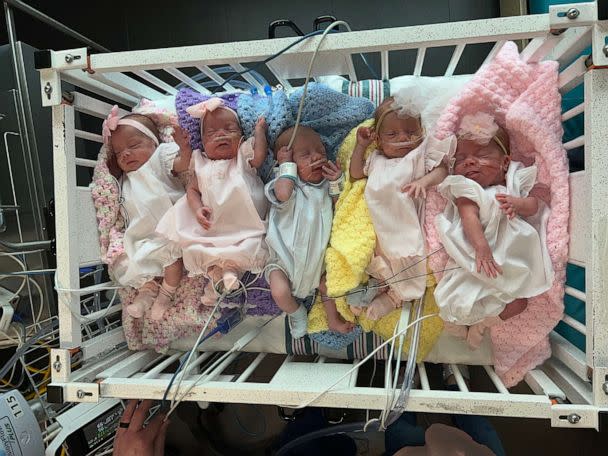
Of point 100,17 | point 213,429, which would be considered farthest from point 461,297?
point 100,17

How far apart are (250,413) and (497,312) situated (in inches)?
47.9

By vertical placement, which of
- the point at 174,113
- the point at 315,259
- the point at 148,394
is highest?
the point at 174,113

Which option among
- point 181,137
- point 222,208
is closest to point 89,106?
point 181,137

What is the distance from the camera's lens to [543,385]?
1106 millimetres

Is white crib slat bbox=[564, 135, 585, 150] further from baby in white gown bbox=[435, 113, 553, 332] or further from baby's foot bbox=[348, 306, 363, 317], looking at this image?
baby's foot bbox=[348, 306, 363, 317]

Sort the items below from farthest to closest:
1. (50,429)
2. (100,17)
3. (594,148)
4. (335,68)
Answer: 1. (100,17)
2. (50,429)
3. (335,68)
4. (594,148)

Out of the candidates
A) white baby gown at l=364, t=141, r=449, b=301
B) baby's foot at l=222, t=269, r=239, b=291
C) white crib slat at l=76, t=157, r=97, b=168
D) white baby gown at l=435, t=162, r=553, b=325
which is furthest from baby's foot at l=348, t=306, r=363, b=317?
white crib slat at l=76, t=157, r=97, b=168

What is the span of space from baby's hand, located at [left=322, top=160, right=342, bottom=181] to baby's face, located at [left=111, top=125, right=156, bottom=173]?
1.91 feet

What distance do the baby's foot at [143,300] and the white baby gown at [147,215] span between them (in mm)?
40

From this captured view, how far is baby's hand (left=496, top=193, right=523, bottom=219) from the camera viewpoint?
3.74 ft

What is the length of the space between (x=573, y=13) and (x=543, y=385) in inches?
33.8

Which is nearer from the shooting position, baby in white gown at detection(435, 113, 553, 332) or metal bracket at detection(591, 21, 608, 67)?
metal bracket at detection(591, 21, 608, 67)

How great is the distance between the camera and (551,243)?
3.70 ft

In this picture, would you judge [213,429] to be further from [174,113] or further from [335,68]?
[335,68]
